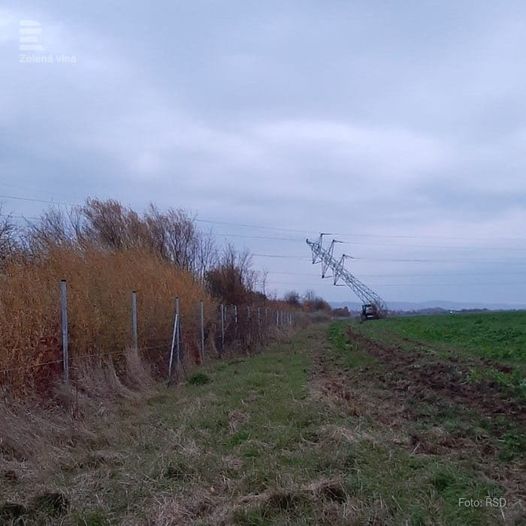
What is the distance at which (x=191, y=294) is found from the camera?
24.9m

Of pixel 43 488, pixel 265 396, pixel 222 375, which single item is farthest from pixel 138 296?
pixel 43 488

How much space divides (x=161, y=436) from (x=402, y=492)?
4.14 m

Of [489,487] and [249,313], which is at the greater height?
[249,313]

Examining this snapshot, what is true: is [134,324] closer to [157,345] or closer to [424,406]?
[157,345]

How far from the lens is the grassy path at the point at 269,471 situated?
6164mm

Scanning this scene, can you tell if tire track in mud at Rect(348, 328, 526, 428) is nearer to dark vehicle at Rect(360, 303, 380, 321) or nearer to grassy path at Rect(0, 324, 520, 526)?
grassy path at Rect(0, 324, 520, 526)

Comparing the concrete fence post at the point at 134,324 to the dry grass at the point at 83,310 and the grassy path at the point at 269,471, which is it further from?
the grassy path at the point at 269,471

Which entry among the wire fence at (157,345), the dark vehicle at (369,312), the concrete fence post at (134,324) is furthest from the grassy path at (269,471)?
the dark vehicle at (369,312)

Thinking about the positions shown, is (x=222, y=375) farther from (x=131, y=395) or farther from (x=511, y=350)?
(x=511, y=350)

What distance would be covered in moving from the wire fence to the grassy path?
5.04 feet

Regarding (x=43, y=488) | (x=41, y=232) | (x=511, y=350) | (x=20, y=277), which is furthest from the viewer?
(x=511, y=350)

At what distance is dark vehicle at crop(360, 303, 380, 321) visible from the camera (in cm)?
9112

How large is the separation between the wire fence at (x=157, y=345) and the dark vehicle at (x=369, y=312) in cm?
5593

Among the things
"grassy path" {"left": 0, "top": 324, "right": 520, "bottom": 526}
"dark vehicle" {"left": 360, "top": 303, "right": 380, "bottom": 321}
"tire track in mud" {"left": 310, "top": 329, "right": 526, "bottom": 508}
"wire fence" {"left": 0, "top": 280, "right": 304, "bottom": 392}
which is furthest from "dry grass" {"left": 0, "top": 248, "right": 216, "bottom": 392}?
"dark vehicle" {"left": 360, "top": 303, "right": 380, "bottom": 321}
